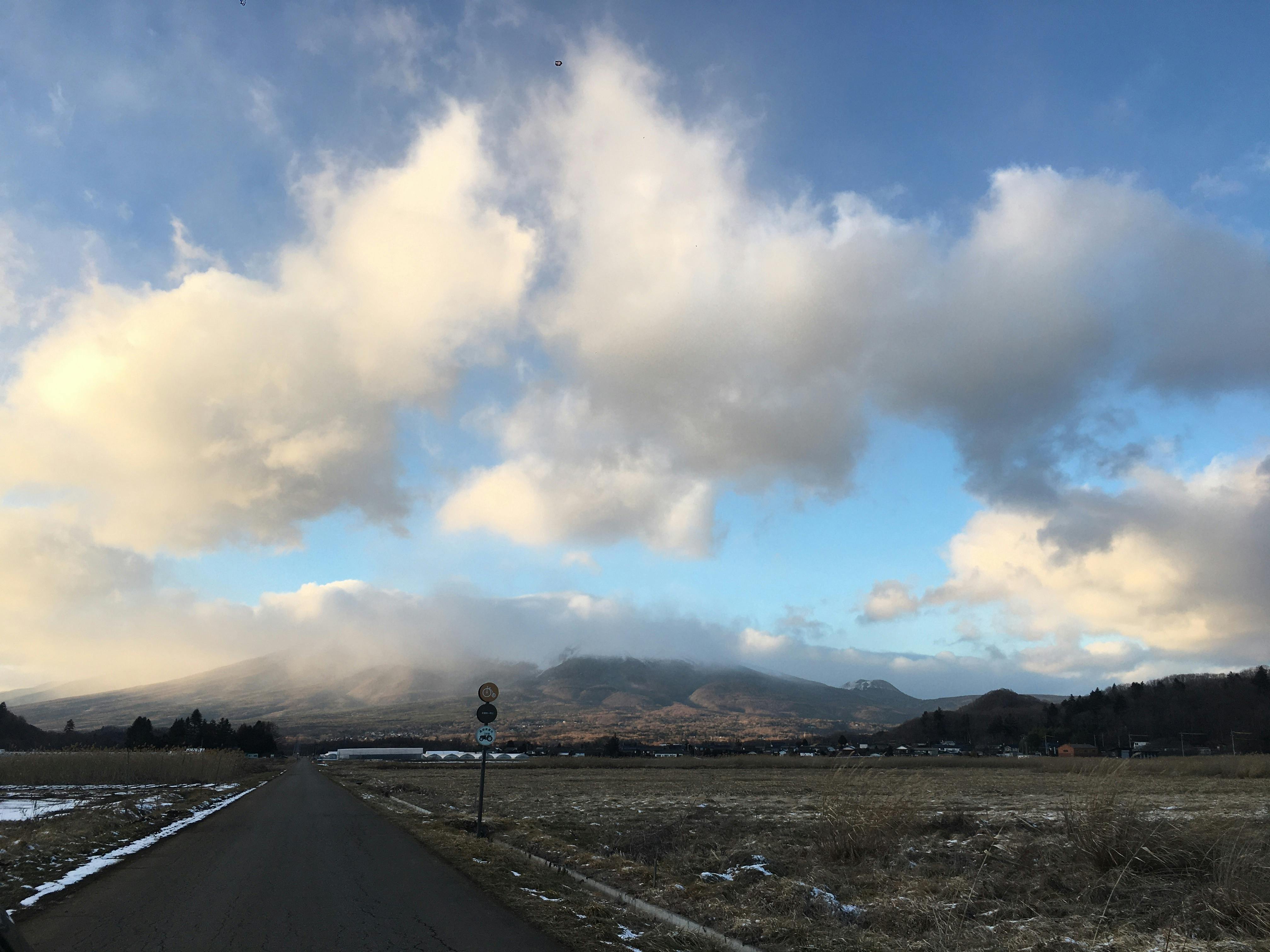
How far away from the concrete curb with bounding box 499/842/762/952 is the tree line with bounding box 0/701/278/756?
419ft

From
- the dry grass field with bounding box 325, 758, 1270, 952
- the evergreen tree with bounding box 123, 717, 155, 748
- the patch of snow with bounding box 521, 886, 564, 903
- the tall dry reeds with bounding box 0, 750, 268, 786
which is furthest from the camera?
the evergreen tree with bounding box 123, 717, 155, 748

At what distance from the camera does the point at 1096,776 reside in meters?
13.0

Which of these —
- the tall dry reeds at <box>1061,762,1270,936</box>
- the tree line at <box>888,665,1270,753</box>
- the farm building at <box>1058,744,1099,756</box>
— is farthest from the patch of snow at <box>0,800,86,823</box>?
the tree line at <box>888,665,1270,753</box>

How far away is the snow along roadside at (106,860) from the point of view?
11734 millimetres

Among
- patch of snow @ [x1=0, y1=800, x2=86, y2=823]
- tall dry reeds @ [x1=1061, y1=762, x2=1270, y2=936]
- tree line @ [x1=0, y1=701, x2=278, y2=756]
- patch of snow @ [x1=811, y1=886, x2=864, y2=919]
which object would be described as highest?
tall dry reeds @ [x1=1061, y1=762, x2=1270, y2=936]

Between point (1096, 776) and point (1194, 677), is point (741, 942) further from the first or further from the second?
point (1194, 677)

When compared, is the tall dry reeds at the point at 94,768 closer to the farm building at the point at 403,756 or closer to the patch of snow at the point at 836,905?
the patch of snow at the point at 836,905

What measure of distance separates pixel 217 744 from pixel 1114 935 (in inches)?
6775

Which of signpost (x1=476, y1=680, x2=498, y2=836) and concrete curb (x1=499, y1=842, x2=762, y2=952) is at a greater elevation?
signpost (x1=476, y1=680, x2=498, y2=836)

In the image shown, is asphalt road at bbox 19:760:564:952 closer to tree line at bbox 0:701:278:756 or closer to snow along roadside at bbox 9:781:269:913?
snow along roadside at bbox 9:781:269:913

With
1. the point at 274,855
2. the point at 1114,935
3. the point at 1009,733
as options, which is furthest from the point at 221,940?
the point at 1009,733

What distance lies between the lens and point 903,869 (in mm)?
13391

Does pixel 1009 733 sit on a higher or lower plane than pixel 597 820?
lower

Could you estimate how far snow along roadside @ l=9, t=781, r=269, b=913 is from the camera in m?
11.7
